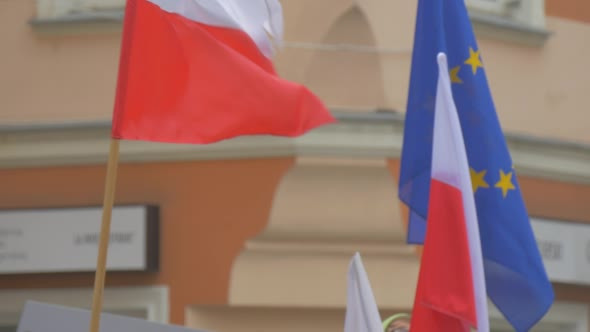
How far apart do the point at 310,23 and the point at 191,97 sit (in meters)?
3.93

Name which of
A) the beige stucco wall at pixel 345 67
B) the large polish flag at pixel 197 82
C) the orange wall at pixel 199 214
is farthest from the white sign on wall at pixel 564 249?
the large polish flag at pixel 197 82

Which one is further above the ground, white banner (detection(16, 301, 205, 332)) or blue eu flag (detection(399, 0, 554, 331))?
blue eu flag (detection(399, 0, 554, 331))

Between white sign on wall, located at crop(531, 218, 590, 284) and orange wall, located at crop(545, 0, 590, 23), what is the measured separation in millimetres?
1255

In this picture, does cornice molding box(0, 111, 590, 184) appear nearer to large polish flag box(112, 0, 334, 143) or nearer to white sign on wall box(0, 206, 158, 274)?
→ white sign on wall box(0, 206, 158, 274)

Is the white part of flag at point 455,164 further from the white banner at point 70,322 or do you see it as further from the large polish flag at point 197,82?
the white banner at point 70,322

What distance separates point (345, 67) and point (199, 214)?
112cm

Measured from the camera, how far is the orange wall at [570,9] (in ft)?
35.2

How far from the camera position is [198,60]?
5914 mm

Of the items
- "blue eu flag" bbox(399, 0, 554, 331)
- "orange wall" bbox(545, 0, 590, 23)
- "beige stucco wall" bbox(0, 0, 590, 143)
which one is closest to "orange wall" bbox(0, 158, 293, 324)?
"beige stucco wall" bbox(0, 0, 590, 143)

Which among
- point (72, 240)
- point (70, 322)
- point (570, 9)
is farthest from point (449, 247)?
point (570, 9)

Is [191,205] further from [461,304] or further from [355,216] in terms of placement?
[461,304]

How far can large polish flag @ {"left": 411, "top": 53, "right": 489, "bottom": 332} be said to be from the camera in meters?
5.39

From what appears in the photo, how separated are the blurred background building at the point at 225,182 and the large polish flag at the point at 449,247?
4.01m

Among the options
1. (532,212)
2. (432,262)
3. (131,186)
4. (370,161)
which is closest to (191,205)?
(131,186)
